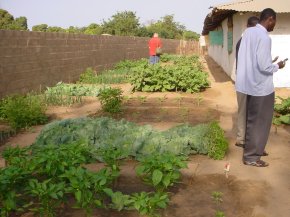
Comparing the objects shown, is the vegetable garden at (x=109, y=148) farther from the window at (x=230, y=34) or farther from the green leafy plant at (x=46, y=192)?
the window at (x=230, y=34)

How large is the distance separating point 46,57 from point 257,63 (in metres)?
8.35

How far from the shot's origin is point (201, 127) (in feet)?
17.6

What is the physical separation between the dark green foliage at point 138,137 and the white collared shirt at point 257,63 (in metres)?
0.86

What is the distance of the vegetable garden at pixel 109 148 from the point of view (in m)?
2.99

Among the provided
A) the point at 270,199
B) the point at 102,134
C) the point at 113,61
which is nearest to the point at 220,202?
the point at 270,199

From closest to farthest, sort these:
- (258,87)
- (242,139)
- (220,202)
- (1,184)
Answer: (1,184), (220,202), (258,87), (242,139)

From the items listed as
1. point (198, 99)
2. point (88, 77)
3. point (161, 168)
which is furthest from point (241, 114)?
point (88, 77)

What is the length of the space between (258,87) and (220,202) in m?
1.53

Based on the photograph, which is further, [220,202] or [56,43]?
[56,43]

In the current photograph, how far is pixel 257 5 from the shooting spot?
32.6 feet

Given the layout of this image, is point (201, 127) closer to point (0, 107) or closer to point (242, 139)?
point (242, 139)

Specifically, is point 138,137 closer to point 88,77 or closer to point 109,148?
point 109,148

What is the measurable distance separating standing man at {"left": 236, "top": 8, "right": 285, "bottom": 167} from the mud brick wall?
20.5ft

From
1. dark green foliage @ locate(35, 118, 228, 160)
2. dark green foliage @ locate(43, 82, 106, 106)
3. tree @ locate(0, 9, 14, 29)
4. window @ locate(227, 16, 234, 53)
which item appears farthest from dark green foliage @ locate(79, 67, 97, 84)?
tree @ locate(0, 9, 14, 29)
